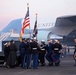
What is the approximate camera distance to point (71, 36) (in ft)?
129

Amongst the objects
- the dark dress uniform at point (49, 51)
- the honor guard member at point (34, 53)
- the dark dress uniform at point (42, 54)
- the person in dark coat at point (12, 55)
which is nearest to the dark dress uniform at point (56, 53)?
the dark dress uniform at point (49, 51)

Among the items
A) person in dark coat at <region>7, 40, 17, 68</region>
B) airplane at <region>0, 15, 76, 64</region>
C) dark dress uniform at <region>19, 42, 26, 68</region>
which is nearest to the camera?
dark dress uniform at <region>19, 42, 26, 68</region>

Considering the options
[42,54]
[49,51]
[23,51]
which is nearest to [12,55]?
[23,51]

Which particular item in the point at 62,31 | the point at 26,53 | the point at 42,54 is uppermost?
the point at 62,31

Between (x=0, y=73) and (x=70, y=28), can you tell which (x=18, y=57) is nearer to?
(x=0, y=73)

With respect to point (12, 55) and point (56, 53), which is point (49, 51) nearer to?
point (56, 53)

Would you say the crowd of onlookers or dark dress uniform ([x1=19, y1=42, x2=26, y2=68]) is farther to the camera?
dark dress uniform ([x1=19, y1=42, x2=26, y2=68])

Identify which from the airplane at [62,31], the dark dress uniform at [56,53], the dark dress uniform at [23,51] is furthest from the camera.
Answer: the airplane at [62,31]

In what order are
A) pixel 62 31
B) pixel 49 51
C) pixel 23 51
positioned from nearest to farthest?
pixel 23 51, pixel 49 51, pixel 62 31

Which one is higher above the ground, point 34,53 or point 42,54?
point 34,53

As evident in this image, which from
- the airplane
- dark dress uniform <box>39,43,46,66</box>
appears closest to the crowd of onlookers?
dark dress uniform <box>39,43,46,66</box>

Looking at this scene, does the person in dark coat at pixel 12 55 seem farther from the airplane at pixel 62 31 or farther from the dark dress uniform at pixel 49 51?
the airplane at pixel 62 31

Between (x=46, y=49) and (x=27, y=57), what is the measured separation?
2303 mm

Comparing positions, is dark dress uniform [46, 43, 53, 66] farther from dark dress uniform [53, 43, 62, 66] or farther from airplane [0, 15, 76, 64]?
airplane [0, 15, 76, 64]
